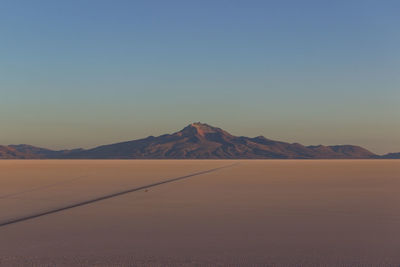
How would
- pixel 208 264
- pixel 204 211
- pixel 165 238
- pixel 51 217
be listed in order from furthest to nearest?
pixel 204 211
pixel 51 217
pixel 165 238
pixel 208 264

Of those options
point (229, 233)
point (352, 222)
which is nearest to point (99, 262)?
point (229, 233)

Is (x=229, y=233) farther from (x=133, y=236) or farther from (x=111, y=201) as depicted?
(x=111, y=201)

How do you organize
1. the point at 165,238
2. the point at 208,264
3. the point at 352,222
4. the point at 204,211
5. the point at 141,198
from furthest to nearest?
the point at 141,198
the point at 204,211
the point at 352,222
the point at 165,238
the point at 208,264

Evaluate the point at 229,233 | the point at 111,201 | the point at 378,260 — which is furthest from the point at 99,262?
the point at 111,201

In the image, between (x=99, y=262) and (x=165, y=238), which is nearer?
(x=99, y=262)

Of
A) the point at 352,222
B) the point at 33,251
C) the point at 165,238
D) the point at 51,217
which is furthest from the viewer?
the point at 51,217

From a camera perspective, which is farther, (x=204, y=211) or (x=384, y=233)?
(x=204, y=211)

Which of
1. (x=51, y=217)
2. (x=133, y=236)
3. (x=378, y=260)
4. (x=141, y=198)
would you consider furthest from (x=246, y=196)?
(x=378, y=260)

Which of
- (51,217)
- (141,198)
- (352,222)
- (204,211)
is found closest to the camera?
(352,222)

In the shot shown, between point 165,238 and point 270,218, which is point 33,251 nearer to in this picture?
point 165,238
